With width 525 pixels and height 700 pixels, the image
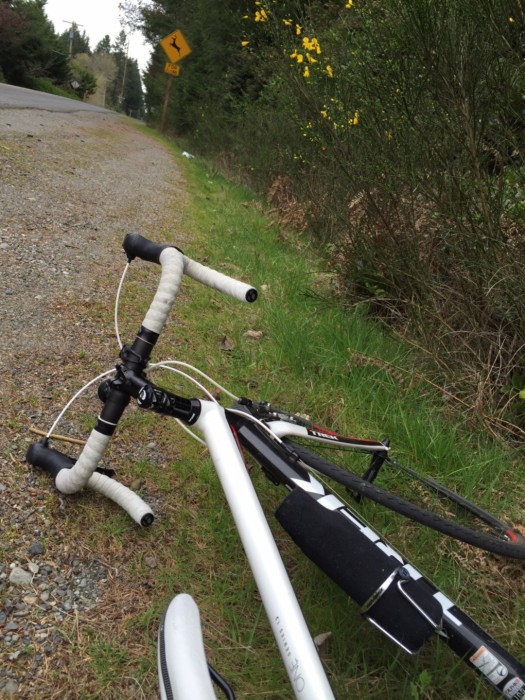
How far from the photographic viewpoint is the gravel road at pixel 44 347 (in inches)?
57.4

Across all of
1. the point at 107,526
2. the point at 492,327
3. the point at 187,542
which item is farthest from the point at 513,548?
the point at 492,327

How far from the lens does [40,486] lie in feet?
6.12

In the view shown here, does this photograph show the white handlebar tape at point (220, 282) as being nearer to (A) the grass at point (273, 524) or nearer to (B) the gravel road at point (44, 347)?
(A) the grass at point (273, 524)

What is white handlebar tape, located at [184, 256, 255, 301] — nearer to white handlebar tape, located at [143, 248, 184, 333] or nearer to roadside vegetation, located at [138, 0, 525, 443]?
white handlebar tape, located at [143, 248, 184, 333]

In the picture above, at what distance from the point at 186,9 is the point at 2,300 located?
28.9 m

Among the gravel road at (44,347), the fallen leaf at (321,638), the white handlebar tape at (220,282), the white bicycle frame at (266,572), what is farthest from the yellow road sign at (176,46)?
the fallen leaf at (321,638)

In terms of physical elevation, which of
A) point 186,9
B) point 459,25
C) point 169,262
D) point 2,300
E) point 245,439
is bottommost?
point 2,300

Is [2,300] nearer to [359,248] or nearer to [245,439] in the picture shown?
[245,439]

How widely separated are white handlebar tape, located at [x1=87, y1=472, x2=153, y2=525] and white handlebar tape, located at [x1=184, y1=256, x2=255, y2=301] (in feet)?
2.48

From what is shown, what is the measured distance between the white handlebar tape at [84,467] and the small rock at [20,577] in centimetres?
28

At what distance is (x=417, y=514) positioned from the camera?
1486mm

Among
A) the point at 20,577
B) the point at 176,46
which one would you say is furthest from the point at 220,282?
the point at 176,46

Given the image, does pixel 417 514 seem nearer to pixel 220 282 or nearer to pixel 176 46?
pixel 220 282

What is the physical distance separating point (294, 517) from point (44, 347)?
6.00 feet
